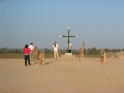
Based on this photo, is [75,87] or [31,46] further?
[31,46]

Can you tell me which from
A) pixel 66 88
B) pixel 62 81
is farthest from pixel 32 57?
pixel 66 88

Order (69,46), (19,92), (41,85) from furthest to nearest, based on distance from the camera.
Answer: (69,46)
(41,85)
(19,92)

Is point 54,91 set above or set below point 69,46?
below

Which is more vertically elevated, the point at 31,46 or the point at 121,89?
the point at 31,46

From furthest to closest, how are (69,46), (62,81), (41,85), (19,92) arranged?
(69,46) → (62,81) → (41,85) → (19,92)

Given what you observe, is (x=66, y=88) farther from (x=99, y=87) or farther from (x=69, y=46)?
(x=69, y=46)

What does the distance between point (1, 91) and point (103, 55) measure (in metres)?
12.1

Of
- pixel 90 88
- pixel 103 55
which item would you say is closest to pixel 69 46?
pixel 103 55

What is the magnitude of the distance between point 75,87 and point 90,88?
0.55 metres

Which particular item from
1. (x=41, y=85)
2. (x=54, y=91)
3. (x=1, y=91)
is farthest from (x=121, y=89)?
(x=1, y=91)

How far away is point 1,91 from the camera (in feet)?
23.1

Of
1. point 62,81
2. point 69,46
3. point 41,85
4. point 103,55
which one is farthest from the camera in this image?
point 69,46

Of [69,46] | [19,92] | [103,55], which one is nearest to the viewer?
[19,92]

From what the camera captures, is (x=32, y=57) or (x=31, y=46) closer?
(x=31, y=46)
